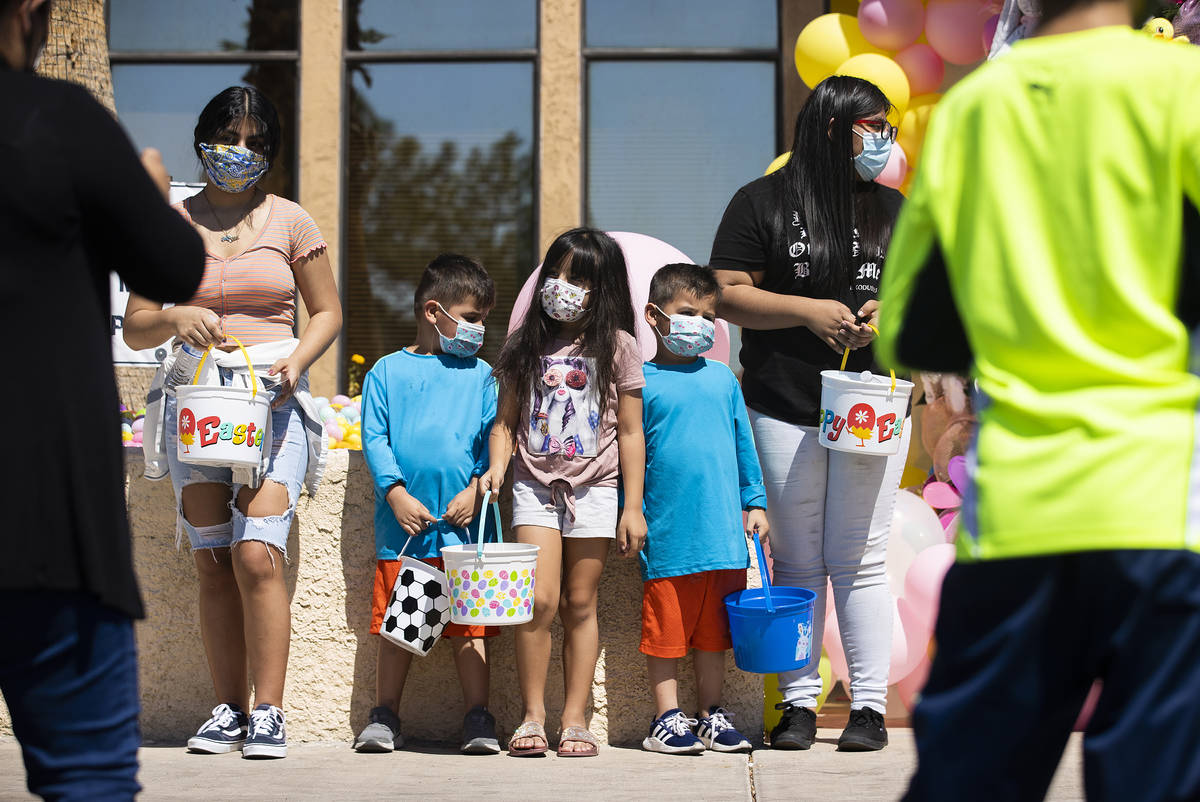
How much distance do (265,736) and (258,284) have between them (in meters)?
1.37

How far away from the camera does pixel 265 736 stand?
4.00 m

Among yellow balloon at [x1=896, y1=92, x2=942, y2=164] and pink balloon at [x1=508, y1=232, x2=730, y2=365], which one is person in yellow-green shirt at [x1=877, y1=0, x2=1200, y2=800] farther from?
yellow balloon at [x1=896, y1=92, x2=942, y2=164]

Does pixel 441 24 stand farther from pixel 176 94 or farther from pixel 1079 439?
pixel 1079 439

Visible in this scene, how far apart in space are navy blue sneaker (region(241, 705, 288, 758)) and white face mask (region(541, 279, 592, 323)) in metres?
1.52

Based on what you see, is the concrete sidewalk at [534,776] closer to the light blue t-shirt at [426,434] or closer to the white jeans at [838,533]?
the white jeans at [838,533]

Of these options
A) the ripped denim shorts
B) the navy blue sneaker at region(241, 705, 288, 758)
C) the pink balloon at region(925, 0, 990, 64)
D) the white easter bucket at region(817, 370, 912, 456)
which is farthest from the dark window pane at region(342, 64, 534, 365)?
the white easter bucket at region(817, 370, 912, 456)

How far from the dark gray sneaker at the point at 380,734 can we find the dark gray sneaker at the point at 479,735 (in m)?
0.23

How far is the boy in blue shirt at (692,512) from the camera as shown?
4.20 meters

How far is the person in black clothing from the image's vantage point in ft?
5.90

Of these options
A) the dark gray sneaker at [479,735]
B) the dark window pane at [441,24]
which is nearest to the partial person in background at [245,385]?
the dark gray sneaker at [479,735]

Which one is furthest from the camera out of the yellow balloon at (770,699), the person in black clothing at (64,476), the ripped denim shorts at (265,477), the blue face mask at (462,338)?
the yellow balloon at (770,699)

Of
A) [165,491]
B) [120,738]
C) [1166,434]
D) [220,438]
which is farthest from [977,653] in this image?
[165,491]

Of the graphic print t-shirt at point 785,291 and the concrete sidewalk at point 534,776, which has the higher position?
the graphic print t-shirt at point 785,291

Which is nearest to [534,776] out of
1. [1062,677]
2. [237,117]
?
[237,117]
